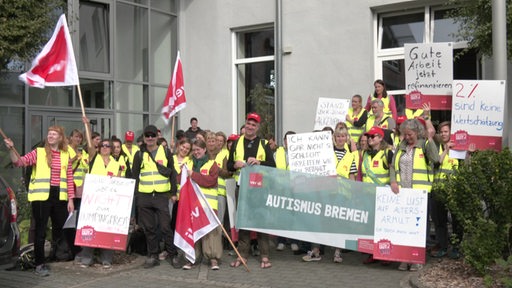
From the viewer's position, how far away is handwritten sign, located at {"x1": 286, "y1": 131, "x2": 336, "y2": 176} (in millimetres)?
7859

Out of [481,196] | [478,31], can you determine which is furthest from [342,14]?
[481,196]

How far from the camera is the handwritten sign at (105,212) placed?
304 inches

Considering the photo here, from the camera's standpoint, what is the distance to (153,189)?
799 centimetres

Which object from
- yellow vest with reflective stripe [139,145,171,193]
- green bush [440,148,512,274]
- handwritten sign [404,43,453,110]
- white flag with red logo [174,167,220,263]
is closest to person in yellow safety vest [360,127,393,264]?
green bush [440,148,512,274]

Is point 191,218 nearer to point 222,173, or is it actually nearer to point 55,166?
point 222,173

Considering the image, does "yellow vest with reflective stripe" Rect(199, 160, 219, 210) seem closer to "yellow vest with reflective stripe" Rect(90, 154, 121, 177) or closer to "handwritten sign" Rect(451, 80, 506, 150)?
"yellow vest with reflective stripe" Rect(90, 154, 121, 177)

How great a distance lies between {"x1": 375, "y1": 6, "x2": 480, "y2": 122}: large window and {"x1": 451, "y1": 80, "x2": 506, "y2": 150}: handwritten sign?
4.24 metres

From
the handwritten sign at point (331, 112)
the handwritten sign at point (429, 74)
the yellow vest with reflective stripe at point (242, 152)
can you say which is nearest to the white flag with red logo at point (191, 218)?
the yellow vest with reflective stripe at point (242, 152)

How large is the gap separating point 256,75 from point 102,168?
7.46 metres

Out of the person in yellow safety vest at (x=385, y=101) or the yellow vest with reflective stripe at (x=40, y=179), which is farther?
the person in yellow safety vest at (x=385, y=101)

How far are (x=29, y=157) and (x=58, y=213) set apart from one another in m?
0.88

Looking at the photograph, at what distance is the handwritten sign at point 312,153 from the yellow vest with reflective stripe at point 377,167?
50 centimetres

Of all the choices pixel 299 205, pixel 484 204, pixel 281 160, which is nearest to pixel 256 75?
pixel 281 160

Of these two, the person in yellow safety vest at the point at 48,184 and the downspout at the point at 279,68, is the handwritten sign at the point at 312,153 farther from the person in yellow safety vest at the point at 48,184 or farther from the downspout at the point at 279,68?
the downspout at the point at 279,68
